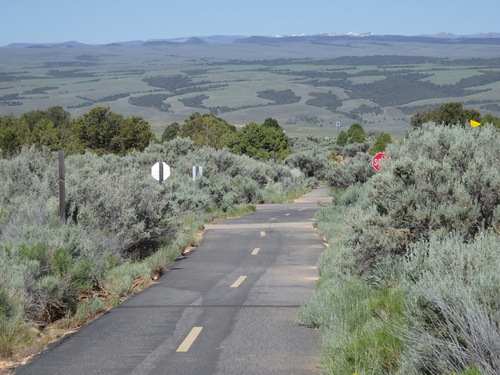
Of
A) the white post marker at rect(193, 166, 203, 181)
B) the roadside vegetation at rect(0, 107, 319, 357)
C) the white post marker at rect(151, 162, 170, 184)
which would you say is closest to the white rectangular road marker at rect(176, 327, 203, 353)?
the roadside vegetation at rect(0, 107, 319, 357)

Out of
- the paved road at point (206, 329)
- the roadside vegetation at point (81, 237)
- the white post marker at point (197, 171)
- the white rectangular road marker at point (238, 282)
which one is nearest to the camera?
the paved road at point (206, 329)

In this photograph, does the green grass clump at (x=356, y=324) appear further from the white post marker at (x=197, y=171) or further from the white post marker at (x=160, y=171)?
the white post marker at (x=197, y=171)

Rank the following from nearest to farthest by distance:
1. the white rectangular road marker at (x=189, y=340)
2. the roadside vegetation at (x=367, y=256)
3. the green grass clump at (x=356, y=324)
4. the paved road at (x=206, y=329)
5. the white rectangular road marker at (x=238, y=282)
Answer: the roadside vegetation at (x=367, y=256), the green grass clump at (x=356, y=324), the paved road at (x=206, y=329), the white rectangular road marker at (x=189, y=340), the white rectangular road marker at (x=238, y=282)

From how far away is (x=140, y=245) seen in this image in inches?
794

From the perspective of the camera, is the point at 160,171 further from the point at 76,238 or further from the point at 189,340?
the point at 189,340

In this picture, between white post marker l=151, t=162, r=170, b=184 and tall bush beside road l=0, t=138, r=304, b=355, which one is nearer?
tall bush beside road l=0, t=138, r=304, b=355

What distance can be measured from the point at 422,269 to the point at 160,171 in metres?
24.2

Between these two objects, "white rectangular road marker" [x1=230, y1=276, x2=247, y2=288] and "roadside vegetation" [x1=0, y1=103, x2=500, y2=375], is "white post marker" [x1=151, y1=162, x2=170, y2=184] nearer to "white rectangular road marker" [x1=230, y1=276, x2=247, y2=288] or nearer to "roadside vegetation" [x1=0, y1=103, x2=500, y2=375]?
"roadside vegetation" [x1=0, y1=103, x2=500, y2=375]

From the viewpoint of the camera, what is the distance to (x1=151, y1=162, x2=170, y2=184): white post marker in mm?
31312

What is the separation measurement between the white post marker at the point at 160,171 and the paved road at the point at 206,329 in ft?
39.6

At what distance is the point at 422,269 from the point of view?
7.90m

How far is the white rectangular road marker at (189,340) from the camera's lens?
31.7 feet

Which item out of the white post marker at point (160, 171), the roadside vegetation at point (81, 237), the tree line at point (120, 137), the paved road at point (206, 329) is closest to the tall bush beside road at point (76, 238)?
the roadside vegetation at point (81, 237)

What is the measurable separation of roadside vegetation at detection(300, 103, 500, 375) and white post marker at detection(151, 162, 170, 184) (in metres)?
16.2
